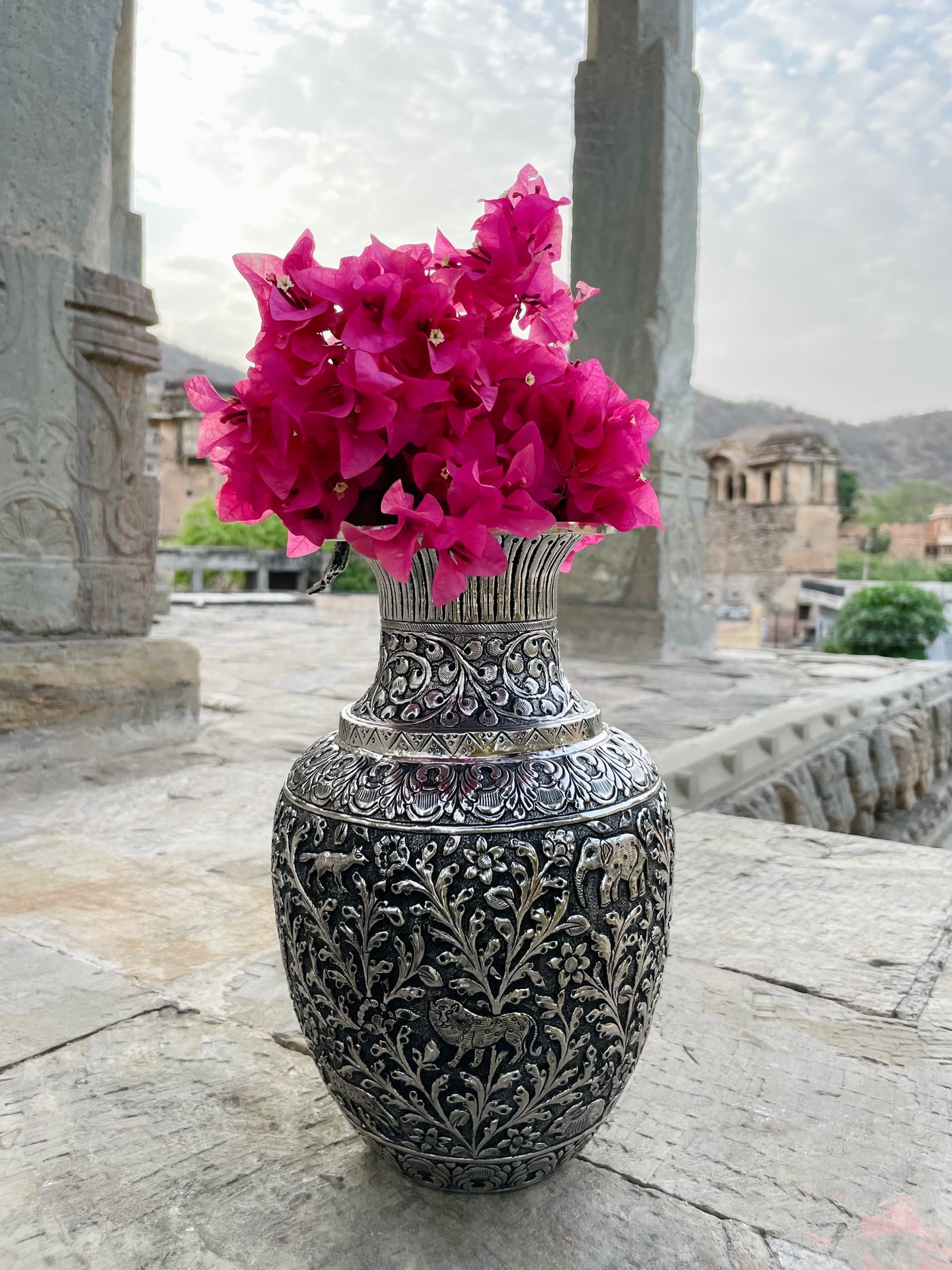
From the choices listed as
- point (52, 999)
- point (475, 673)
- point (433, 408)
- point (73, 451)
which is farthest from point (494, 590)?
point (73, 451)

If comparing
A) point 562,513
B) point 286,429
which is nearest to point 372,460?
point 286,429

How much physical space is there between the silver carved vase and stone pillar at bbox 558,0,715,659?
495 centimetres

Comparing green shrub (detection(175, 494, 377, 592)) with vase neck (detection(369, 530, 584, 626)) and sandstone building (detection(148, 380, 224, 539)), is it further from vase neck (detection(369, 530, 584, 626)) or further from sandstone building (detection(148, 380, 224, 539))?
vase neck (detection(369, 530, 584, 626))

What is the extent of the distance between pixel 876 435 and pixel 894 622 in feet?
208

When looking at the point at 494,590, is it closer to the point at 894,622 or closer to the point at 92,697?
the point at 92,697

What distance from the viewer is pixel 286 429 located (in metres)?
0.97

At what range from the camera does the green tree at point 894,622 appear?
11492 mm

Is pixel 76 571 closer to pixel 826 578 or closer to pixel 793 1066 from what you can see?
pixel 793 1066

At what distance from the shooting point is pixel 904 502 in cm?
5062

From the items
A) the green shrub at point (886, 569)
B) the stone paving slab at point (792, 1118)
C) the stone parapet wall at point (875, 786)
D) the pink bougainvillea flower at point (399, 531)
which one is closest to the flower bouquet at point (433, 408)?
the pink bougainvillea flower at point (399, 531)

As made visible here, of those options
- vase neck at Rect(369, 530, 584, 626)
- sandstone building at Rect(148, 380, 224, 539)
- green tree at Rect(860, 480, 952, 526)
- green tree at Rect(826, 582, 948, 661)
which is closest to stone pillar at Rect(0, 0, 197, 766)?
vase neck at Rect(369, 530, 584, 626)

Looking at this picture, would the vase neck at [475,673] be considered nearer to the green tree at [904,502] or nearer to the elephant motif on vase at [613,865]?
the elephant motif on vase at [613,865]

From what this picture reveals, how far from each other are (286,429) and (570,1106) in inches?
31.9

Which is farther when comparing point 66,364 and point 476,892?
point 66,364
